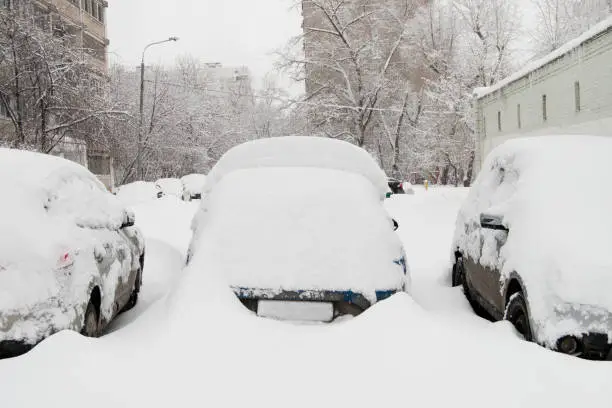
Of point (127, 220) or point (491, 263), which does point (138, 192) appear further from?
point (491, 263)

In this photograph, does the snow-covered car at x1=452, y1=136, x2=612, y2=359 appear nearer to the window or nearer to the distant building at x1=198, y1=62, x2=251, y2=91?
the window

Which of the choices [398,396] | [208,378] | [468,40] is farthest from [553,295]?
[468,40]

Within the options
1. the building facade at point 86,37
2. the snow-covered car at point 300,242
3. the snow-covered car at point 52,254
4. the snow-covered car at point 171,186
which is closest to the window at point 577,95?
the snow-covered car at point 300,242

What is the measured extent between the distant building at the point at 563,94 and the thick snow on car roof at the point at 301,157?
446 inches

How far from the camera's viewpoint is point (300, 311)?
4.25 meters

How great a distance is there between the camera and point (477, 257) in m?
5.75

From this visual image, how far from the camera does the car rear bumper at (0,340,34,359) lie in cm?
359

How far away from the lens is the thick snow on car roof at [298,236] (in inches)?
170

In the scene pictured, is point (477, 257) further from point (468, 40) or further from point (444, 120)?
point (444, 120)

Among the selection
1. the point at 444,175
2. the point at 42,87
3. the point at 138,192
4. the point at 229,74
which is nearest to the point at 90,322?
the point at 42,87

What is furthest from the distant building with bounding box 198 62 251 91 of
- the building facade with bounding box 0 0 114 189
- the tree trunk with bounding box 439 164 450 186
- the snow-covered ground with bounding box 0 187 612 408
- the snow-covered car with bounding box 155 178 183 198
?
the snow-covered ground with bounding box 0 187 612 408

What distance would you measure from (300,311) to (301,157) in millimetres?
1859

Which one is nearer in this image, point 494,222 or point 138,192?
point 494,222

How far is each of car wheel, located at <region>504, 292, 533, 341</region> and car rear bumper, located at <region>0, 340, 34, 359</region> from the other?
3.09m
